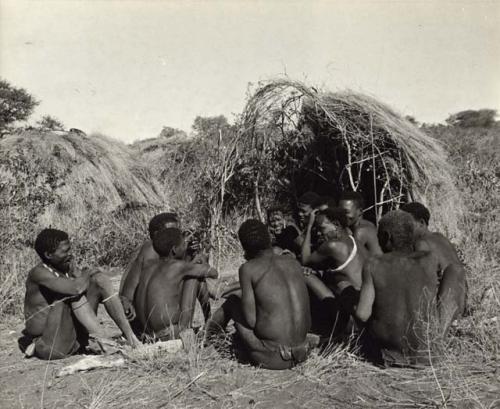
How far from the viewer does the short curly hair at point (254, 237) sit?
12.7ft

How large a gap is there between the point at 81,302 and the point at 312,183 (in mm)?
4835

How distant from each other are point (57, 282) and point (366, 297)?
7.90 feet

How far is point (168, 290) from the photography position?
4.29 m

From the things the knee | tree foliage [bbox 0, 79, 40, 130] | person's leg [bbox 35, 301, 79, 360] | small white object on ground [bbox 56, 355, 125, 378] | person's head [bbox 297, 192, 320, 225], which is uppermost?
tree foliage [bbox 0, 79, 40, 130]

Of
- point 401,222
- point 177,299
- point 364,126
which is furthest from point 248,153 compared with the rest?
point 401,222

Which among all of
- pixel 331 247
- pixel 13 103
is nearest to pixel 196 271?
pixel 331 247

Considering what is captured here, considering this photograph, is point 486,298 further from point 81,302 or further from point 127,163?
point 127,163

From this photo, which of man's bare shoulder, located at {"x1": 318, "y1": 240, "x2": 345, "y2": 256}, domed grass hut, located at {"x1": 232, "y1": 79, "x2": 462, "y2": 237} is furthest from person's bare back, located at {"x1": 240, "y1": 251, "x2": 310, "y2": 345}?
domed grass hut, located at {"x1": 232, "y1": 79, "x2": 462, "y2": 237}

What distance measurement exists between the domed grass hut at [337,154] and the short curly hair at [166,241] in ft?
9.41

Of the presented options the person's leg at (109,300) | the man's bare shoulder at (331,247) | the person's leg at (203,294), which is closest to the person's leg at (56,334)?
the person's leg at (109,300)

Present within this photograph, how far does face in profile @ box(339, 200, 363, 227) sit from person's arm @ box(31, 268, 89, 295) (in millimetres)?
2613

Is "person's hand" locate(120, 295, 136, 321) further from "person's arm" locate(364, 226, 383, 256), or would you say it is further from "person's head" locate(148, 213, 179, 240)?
"person's arm" locate(364, 226, 383, 256)

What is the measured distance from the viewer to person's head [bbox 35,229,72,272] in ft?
13.9

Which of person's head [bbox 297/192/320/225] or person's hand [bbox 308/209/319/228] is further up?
person's head [bbox 297/192/320/225]
